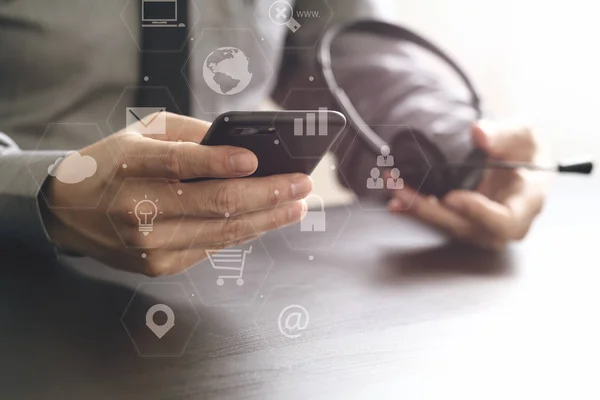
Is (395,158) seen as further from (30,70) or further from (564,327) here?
(30,70)

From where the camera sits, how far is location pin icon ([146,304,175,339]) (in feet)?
1.22

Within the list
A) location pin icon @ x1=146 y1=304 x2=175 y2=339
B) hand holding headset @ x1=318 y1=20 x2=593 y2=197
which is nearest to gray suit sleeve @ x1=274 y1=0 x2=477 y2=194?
hand holding headset @ x1=318 y1=20 x2=593 y2=197

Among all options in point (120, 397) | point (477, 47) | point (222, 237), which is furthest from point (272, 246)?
point (477, 47)

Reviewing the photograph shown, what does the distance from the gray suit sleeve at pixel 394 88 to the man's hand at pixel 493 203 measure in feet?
0.09

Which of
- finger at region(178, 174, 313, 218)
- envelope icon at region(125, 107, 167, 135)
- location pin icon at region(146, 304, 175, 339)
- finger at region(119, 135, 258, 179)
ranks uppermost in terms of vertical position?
envelope icon at region(125, 107, 167, 135)

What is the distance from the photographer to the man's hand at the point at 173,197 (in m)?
0.37

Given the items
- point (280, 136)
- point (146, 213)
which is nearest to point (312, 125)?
point (280, 136)

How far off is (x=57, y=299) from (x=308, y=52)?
0.86 ft

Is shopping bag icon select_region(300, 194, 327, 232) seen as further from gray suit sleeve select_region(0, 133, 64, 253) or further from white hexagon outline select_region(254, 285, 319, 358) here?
gray suit sleeve select_region(0, 133, 64, 253)

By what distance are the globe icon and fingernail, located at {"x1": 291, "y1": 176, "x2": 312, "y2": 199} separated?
8 cm

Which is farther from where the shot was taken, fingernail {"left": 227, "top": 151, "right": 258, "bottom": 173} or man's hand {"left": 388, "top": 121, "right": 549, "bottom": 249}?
man's hand {"left": 388, "top": 121, "right": 549, "bottom": 249}

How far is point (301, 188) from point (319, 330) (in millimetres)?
102

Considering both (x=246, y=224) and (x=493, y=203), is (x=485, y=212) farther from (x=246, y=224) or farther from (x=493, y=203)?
(x=246, y=224)
